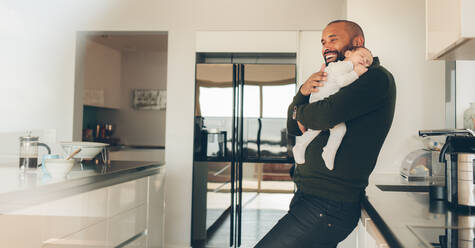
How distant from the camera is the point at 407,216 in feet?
3.74

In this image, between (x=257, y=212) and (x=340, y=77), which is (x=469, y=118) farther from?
(x=257, y=212)

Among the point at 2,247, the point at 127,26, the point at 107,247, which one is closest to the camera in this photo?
the point at 2,247

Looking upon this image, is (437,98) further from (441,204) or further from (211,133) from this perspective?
(211,133)

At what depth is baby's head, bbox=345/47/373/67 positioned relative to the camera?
115 cm

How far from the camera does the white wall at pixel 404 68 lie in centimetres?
236

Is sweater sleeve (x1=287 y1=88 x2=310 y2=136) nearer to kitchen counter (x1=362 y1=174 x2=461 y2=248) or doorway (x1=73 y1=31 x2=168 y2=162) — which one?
kitchen counter (x1=362 y1=174 x2=461 y2=248)

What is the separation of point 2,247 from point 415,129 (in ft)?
7.39

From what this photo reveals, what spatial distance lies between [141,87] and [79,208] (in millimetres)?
4714

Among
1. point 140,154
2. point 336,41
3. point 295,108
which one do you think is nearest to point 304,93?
point 295,108

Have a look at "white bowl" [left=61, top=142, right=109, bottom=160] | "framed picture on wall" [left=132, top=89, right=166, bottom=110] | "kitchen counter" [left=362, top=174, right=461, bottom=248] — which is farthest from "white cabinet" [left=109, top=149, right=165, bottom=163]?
"kitchen counter" [left=362, top=174, right=461, bottom=248]

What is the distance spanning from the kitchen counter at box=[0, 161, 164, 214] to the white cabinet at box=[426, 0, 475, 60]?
1.59 m

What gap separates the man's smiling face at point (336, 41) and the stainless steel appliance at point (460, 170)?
1.73 feet

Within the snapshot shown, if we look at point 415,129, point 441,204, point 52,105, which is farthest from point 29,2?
point 441,204

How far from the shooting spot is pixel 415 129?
2.37 m
